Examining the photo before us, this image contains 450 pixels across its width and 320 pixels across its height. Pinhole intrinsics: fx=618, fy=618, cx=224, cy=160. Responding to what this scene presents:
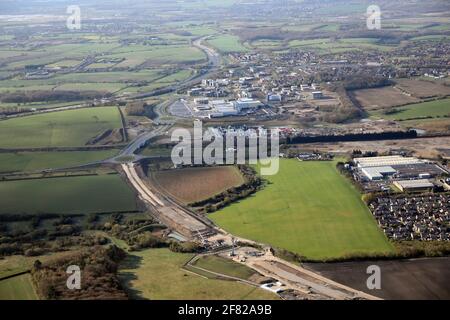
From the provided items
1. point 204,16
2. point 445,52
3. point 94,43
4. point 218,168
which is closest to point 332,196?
point 218,168

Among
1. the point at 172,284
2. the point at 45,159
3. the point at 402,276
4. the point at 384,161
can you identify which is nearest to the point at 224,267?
the point at 172,284

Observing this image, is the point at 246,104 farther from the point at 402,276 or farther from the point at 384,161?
the point at 402,276

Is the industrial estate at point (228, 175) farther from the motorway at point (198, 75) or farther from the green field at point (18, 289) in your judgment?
the motorway at point (198, 75)

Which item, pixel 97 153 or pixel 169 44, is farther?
pixel 169 44

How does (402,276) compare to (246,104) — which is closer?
(402,276)

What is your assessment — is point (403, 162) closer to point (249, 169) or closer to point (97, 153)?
point (249, 169)

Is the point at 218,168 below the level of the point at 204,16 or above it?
below
